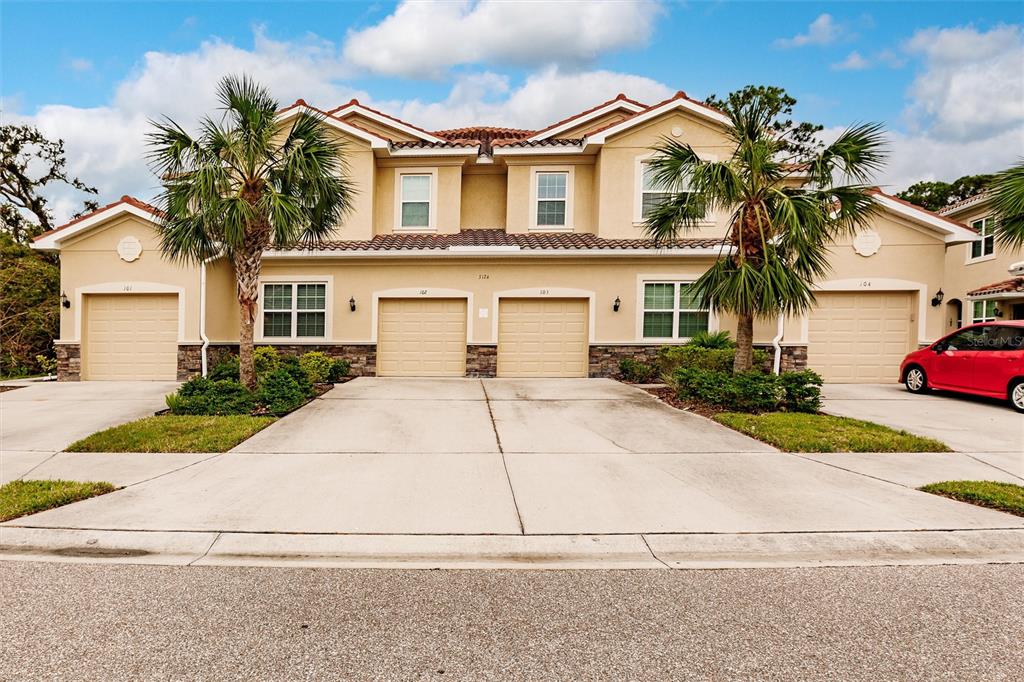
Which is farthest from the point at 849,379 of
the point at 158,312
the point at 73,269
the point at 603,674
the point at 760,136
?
the point at 73,269

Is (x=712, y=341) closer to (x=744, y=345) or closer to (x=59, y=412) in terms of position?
(x=744, y=345)

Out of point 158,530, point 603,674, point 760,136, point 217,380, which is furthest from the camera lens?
point 217,380

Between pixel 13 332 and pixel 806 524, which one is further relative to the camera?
pixel 13 332

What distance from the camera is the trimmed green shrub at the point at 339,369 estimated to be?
1385cm

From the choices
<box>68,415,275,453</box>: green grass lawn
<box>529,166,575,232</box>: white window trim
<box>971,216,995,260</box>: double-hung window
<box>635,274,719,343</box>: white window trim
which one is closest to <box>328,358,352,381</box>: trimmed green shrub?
<box>68,415,275,453</box>: green grass lawn

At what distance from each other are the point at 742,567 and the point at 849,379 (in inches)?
500

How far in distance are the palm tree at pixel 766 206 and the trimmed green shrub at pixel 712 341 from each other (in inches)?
114

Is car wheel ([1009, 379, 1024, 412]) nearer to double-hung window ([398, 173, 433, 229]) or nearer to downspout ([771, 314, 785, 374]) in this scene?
downspout ([771, 314, 785, 374])

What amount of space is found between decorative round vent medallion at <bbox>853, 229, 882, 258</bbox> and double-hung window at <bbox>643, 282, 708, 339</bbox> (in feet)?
13.8

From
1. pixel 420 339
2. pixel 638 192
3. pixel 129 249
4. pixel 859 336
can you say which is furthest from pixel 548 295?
pixel 129 249

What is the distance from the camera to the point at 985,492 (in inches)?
225

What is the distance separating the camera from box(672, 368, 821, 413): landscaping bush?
9.77 meters

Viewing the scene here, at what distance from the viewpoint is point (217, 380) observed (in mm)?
11141

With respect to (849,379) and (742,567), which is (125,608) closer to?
(742,567)
